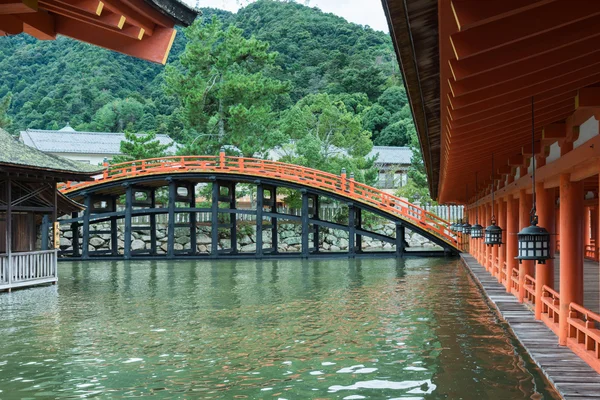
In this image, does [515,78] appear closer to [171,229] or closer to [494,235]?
[494,235]

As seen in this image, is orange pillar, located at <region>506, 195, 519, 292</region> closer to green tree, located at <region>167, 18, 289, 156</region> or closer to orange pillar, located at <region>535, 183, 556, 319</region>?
orange pillar, located at <region>535, 183, 556, 319</region>

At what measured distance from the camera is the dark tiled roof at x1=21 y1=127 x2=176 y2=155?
1988 inches

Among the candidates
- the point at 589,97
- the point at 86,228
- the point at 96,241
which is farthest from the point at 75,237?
the point at 589,97

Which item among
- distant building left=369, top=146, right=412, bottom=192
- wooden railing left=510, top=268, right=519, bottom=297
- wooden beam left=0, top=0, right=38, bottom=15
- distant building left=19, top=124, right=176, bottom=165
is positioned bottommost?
wooden railing left=510, top=268, right=519, bottom=297

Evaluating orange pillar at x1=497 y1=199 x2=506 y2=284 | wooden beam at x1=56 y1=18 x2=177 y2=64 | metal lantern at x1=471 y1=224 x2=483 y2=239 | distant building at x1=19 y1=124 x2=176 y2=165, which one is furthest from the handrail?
wooden beam at x1=56 y1=18 x2=177 y2=64

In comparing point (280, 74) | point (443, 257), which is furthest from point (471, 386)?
point (280, 74)

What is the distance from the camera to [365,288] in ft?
57.0

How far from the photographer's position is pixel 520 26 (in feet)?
12.0

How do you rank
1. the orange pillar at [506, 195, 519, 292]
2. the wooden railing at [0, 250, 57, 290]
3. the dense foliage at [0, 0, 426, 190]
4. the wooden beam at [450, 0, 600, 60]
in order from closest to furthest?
1. the wooden beam at [450, 0, 600, 60]
2. the orange pillar at [506, 195, 519, 292]
3. the wooden railing at [0, 250, 57, 290]
4. the dense foliage at [0, 0, 426, 190]

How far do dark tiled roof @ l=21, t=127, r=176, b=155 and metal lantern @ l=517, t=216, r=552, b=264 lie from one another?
44.9m

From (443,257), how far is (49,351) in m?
21.5

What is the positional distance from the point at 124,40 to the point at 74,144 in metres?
49.7

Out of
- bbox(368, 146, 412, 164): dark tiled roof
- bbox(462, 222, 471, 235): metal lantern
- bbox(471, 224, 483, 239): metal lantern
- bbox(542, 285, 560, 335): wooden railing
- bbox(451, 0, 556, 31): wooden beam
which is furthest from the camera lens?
bbox(368, 146, 412, 164): dark tiled roof

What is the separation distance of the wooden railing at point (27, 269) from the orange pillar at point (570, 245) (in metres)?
12.9
